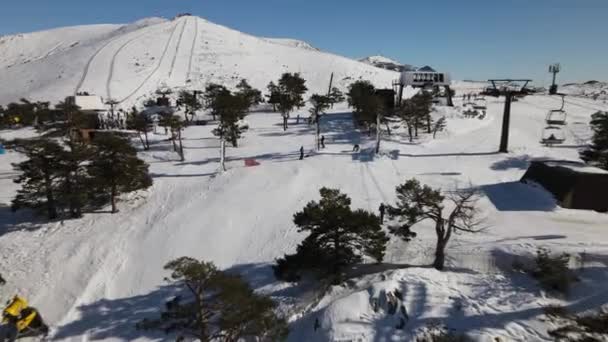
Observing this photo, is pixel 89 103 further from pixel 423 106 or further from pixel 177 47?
pixel 177 47

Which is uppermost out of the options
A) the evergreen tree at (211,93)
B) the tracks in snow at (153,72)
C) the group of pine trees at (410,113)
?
the tracks in snow at (153,72)

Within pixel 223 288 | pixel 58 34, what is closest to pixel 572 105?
pixel 223 288

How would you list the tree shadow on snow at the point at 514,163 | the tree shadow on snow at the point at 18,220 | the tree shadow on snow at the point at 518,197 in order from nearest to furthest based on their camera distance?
1. the tree shadow on snow at the point at 518,197
2. the tree shadow on snow at the point at 18,220
3. the tree shadow on snow at the point at 514,163

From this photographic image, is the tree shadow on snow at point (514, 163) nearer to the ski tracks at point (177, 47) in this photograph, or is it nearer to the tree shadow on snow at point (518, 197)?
the tree shadow on snow at point (518, 197)

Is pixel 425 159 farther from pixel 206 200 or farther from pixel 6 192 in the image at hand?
pixel 6 192

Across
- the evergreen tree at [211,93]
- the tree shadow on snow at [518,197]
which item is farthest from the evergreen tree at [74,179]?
the evergreen tree at [211,93]

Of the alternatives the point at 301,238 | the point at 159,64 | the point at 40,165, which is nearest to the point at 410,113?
the point at 301,238

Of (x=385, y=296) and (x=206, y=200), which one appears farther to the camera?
(x=206, y=200)
